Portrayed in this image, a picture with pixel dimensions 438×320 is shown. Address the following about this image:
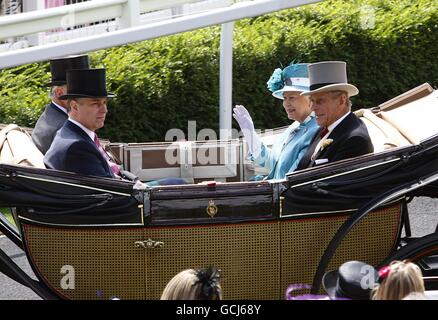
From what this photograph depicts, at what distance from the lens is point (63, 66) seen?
612cm

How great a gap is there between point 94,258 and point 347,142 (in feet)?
4.48

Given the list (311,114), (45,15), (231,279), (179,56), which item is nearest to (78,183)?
(231,279)

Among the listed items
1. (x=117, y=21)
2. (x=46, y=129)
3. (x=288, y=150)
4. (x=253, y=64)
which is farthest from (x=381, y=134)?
(x=253, y=64)

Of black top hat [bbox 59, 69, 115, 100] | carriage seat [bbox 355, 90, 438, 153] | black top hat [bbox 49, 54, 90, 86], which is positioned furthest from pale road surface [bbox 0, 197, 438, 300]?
carriage seat [bbox 355, 90, 438, 153]

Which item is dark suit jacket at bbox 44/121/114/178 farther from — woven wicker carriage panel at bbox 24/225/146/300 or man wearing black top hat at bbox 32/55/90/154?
man wearing black top hat at bbox 32/55/90/154

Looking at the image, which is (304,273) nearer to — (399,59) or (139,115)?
(139,115)

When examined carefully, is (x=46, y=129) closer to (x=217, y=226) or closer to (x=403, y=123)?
(x=217, y=226)

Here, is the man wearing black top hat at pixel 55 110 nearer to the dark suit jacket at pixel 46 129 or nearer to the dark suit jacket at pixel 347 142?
the dark suit jacket at pixel 46 129

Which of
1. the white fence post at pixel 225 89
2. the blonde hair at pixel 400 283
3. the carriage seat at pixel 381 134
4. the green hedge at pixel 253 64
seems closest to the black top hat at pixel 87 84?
the carriage seat at pixel 381 134

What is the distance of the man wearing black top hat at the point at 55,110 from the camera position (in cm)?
581

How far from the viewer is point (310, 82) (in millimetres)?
5461

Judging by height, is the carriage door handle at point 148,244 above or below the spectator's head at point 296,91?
below

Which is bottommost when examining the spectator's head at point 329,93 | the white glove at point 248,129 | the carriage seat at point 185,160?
the carriage seat at point 185,160

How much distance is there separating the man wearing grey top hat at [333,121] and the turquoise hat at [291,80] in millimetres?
356
